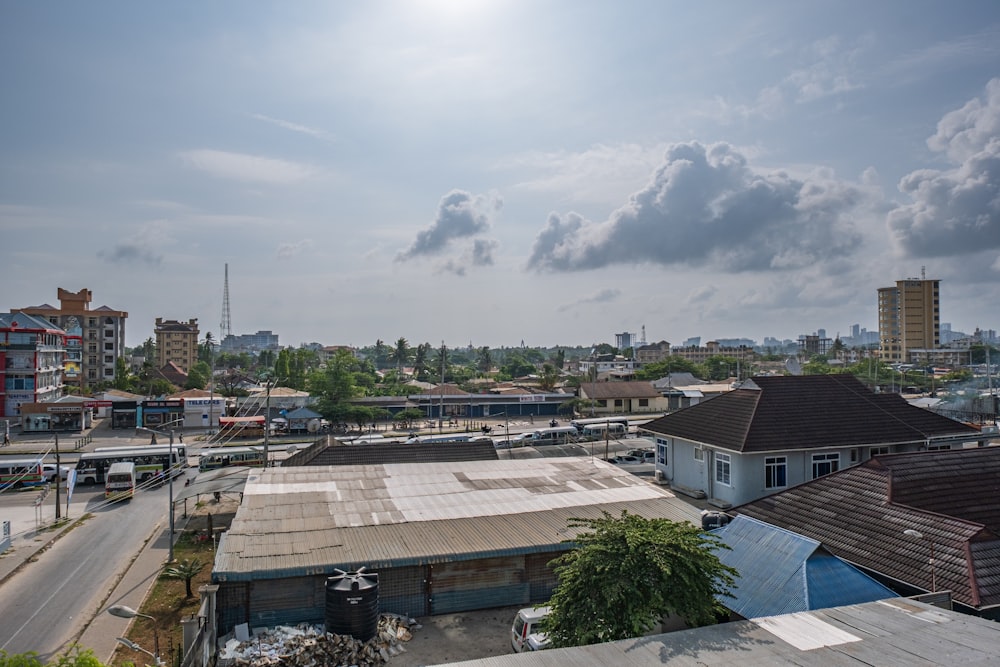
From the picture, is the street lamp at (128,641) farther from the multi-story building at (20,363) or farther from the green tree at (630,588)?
the multi-story building at (20,363)

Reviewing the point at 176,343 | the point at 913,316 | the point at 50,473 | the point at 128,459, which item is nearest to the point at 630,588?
the point at 128,459

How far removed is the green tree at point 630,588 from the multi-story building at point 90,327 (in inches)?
3737

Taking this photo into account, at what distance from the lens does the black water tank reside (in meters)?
14.9

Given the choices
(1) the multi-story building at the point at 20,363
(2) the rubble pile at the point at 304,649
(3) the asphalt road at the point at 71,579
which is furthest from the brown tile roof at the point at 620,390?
(2) the rubble pile at the point at 304,649

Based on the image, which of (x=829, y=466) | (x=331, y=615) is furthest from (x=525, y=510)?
(x=829, y=466)

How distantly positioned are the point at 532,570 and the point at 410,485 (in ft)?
23.5

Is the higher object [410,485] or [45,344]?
[45,344]

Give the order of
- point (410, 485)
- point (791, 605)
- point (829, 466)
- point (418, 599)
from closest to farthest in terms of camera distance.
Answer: point (791, 605) → point (418, 599) → point (410, 485) → point (829, 466)

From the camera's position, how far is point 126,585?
66.1 ft

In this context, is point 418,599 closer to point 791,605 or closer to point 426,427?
point 791,605

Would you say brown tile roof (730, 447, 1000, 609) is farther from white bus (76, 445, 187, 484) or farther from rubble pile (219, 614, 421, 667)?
white bus (76, 445, 187, 484)

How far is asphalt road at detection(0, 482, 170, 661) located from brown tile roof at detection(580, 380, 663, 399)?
52.0 m

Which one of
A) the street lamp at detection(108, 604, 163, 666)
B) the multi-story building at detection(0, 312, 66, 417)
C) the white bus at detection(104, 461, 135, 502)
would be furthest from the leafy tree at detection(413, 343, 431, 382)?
the street lamp at detection(108, 604, 163, 666)

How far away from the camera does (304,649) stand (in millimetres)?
14555
